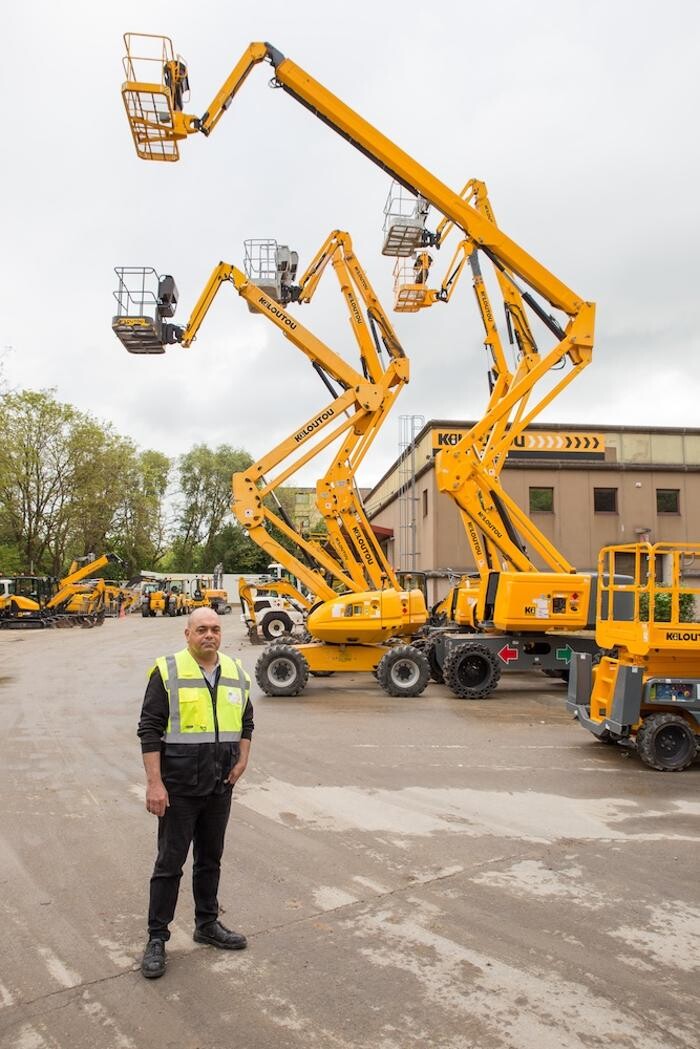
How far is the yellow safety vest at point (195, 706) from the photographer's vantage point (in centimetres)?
400

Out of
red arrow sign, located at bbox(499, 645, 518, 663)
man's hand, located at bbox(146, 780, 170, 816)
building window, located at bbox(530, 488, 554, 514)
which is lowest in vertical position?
red arrow sign, located at bbox(499, 645, 518, 663)

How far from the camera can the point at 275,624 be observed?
26375mm

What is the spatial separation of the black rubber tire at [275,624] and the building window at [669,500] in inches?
566

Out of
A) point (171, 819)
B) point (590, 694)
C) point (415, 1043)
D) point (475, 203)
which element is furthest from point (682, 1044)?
point (475, 203)

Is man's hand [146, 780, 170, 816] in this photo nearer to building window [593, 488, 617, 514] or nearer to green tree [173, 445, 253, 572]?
building window [593, 488, 617, 514]

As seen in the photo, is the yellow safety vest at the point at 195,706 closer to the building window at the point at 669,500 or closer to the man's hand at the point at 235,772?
the man's hand at the point at 235,772

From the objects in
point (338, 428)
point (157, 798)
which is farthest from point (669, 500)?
point (157, 798)

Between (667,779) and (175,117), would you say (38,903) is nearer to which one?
(667,779)

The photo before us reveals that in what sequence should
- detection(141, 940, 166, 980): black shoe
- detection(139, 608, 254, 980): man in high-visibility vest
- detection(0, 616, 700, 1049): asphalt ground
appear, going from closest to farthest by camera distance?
detection(0, 616, 700, 1049): asphalt ground
detection(141, 940, 166, 980): black shoe
detection(139, 608, 254, 980): man in high-visibility vest

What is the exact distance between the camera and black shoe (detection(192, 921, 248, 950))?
409 centimetres

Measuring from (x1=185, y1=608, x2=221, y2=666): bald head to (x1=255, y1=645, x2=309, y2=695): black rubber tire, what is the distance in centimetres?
932

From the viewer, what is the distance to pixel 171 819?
4.00 meters

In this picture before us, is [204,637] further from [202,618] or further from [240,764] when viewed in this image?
[240,764]

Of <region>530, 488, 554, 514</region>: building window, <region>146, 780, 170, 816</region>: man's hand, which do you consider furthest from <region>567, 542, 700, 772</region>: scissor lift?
<region>530, 488, 554, 514</region>: building window
